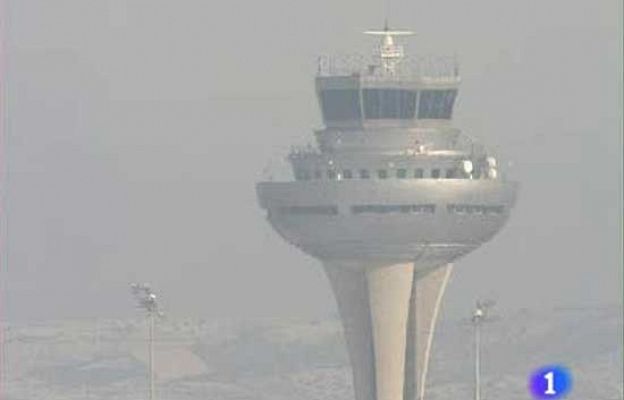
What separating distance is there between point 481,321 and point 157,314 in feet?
67.3

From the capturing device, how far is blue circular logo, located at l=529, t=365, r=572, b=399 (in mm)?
60562

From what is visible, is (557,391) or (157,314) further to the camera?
(157,314)

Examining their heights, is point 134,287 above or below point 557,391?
above

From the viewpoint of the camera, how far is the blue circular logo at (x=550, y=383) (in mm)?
60562

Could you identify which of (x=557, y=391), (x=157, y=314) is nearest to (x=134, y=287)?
(x=157, y=314)

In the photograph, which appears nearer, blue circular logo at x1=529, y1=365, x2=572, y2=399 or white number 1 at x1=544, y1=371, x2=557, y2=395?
blue circular logo at x1=529, y1=365, x2=572, y2=399

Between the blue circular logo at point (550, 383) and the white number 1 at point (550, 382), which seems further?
the white number 1 at point (550, 382)

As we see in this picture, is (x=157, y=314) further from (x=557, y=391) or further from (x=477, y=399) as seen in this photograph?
(x=557, y=391)

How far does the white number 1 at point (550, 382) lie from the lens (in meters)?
60.8

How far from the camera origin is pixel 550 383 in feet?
200

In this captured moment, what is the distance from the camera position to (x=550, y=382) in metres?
61.0

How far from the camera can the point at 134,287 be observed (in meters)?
162

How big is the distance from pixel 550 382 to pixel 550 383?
2 cm

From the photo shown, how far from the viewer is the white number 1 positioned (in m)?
60.8
